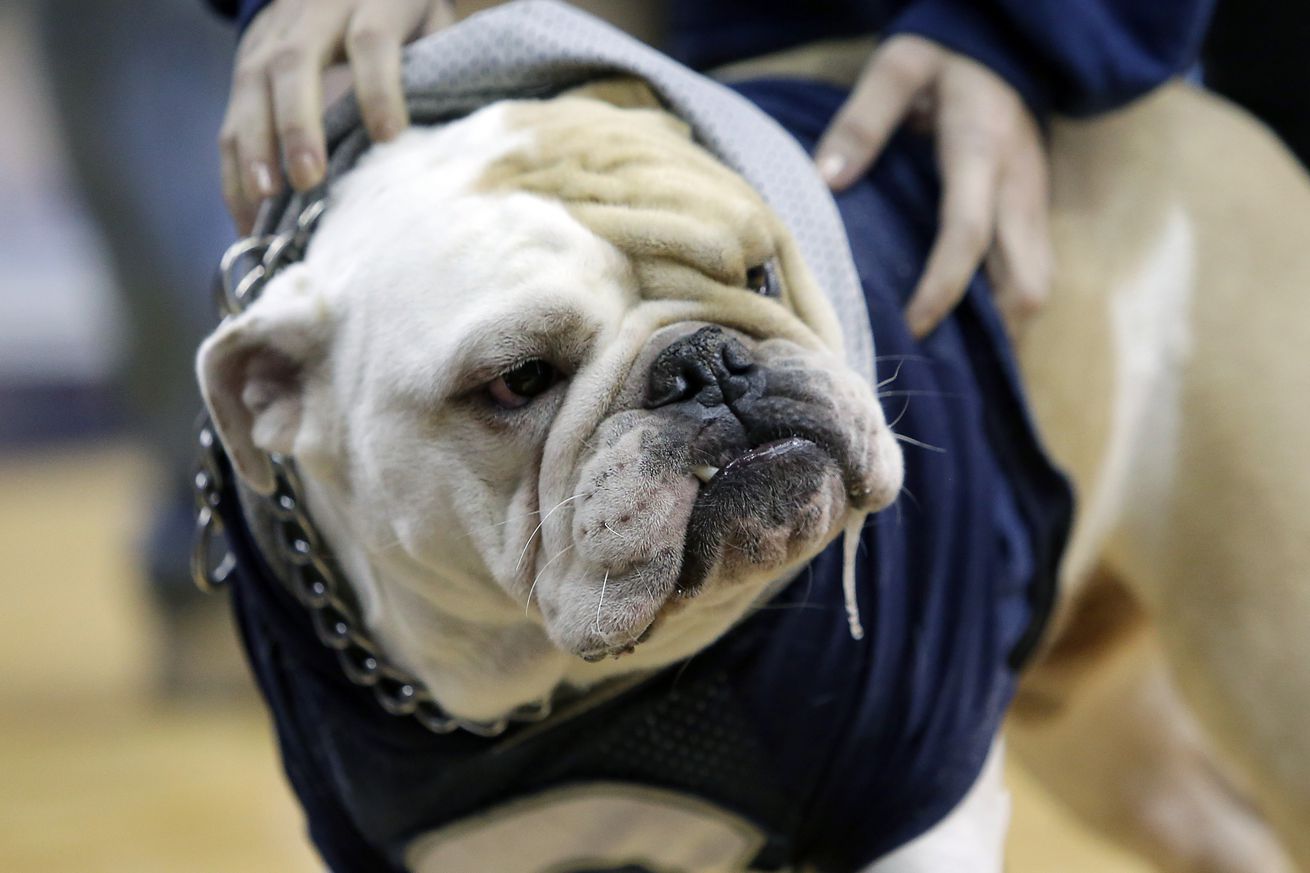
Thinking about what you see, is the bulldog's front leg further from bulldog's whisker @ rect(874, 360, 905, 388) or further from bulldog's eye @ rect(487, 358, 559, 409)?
bulldog's eye @ rect(487, 358, 559, 409)

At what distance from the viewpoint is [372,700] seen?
110 cm

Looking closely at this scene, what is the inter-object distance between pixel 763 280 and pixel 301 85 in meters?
0.39

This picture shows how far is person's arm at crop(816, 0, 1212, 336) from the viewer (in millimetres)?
1211

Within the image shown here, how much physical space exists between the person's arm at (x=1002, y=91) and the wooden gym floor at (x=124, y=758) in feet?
1.92

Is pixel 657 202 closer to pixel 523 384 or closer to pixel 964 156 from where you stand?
pixel 523 384

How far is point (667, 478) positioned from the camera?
88 centimetres

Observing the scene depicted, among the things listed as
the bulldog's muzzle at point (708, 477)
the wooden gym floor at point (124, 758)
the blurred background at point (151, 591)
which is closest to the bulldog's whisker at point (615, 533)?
the bulldog's muzzle at point (708, 477)

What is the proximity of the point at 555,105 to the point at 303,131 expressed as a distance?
192mm

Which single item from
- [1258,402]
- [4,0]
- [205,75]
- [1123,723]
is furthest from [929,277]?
[4,0]

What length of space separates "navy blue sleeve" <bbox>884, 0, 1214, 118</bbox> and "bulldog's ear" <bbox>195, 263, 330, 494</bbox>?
24.4 inches

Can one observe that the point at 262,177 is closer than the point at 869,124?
Yes

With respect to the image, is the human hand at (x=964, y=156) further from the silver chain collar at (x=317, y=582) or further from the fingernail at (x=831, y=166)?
the silver chain collar at (x=317, y=582)

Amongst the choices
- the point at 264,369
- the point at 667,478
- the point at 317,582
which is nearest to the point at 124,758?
the point at 317,582

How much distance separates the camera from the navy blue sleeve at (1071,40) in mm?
1231
